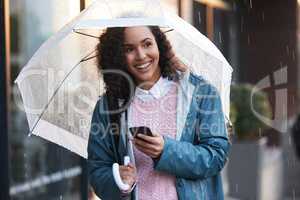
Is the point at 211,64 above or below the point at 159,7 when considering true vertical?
below

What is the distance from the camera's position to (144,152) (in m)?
2.66

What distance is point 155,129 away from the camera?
8.96ft

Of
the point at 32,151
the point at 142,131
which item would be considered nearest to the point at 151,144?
the point at 142,131

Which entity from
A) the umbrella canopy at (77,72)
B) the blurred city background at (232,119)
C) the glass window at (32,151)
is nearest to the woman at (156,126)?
the umbrella canopy at (77,72)

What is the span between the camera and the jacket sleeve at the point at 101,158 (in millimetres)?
2809

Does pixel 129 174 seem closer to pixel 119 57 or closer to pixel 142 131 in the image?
pixel 142 131

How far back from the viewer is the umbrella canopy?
291 centimetres

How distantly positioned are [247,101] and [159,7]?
5336 millimetres

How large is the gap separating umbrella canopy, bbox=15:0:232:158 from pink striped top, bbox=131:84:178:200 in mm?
287

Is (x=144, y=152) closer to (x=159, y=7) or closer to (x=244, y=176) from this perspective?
(x=159, y=7)

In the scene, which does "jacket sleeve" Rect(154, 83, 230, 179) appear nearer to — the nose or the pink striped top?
the pink striped top

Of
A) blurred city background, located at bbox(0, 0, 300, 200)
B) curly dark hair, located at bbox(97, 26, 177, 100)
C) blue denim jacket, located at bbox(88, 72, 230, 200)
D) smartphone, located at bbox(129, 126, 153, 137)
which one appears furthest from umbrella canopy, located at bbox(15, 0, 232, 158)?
blurred city background, located at bbox(0, 0, 300, 200)

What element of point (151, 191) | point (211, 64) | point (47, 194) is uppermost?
point (211, 64)

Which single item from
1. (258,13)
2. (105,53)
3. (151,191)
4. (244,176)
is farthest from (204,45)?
A: (258,13)
